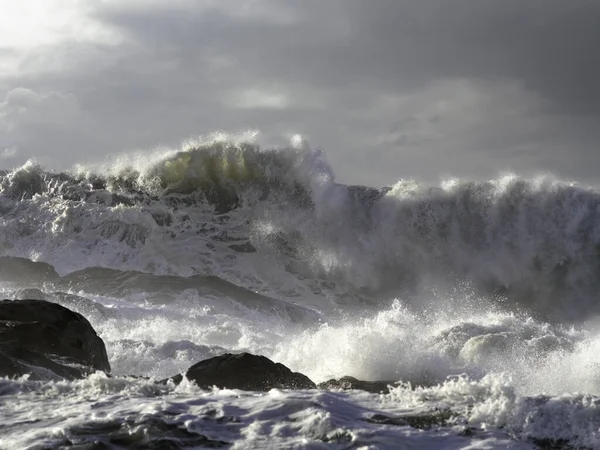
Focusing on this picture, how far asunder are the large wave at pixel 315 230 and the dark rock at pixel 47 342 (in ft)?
45.7

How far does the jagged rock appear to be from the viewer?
806cm

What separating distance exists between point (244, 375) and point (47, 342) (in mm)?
2437

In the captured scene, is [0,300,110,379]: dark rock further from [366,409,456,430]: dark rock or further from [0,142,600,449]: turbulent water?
[366,409,456,430]: dark rock

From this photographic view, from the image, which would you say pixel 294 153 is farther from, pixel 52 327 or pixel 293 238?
pixel 52 327

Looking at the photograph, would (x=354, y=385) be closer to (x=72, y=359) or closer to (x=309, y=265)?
(x=72, y=359)

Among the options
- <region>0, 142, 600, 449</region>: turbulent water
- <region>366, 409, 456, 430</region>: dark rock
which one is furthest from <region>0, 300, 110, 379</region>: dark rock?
<region>366, 409, 456, 430</region>: dark rock

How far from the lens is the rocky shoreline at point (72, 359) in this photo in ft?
25.5

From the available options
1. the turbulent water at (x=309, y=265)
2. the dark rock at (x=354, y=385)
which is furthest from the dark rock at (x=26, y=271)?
the dark rock at (x=354, y=385)

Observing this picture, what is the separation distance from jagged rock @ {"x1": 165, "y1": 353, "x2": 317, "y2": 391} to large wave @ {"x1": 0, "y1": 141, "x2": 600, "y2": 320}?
577 inches

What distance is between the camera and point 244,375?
8242mm

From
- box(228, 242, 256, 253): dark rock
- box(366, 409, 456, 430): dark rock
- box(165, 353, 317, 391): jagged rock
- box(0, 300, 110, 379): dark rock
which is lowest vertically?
box(366, 409, 456, 430): dark rock

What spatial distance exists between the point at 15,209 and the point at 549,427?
24.9m

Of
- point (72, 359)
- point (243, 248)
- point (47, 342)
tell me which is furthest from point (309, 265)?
point (72, 359)

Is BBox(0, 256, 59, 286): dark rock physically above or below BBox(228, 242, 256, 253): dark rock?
below
